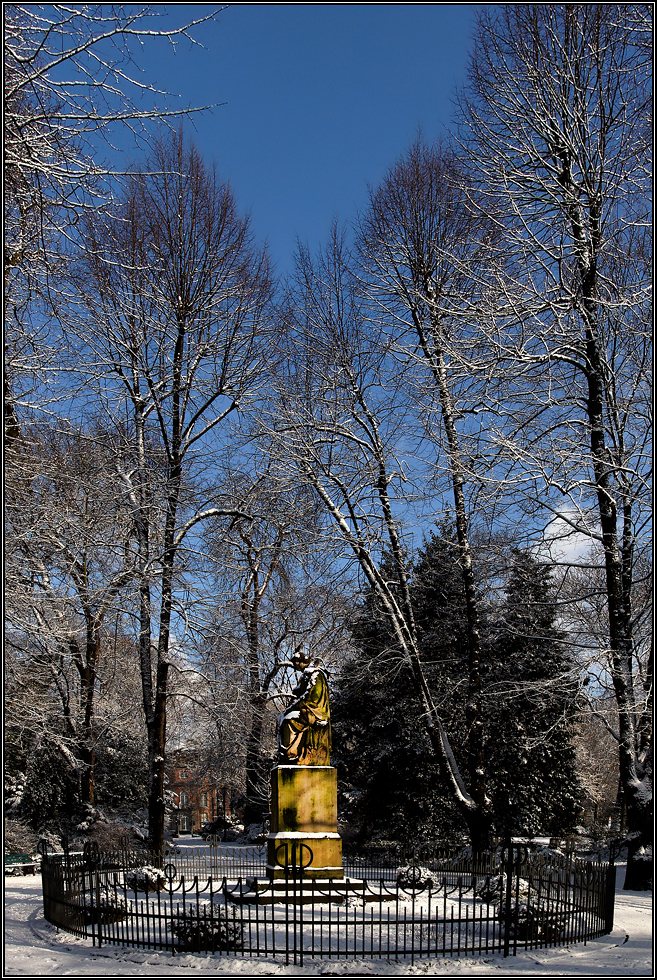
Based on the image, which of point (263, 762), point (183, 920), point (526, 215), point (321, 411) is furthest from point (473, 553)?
point (263, 762)

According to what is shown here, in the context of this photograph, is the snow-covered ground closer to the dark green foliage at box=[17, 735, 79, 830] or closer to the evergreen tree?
the evergreen tree

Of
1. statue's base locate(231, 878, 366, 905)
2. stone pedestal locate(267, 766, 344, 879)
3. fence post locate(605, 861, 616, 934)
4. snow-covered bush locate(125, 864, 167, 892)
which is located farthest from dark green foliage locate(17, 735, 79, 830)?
fence post locate(605, 861, 616, 934)

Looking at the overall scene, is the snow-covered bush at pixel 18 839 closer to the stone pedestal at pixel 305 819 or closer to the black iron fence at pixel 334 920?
the black iron fence at pixel 334 920

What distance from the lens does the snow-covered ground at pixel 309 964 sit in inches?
306

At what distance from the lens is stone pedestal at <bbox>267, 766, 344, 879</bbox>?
11617 mm

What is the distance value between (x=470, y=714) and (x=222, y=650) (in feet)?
18.3

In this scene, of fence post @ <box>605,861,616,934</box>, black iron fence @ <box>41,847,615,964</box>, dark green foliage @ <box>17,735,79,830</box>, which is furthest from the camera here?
dark green foliage @ <box>17,735,79,830</box>

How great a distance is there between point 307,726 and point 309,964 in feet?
14.5

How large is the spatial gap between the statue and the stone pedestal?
0.58 ft

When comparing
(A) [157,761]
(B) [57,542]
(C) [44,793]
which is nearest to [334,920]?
(B) [57,542]

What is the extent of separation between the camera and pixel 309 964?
797 cm

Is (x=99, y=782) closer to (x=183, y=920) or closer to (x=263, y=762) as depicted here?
(x=263, y=762)

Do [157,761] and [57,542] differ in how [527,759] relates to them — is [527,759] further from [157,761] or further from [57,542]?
[57,542]

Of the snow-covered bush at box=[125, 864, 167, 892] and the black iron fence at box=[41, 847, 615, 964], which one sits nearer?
the black iron fence at box=[41, 847, 615, 964]
